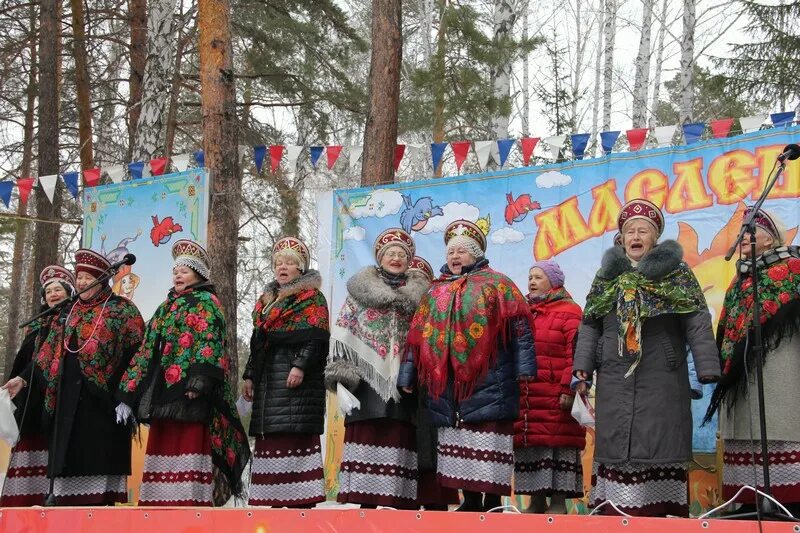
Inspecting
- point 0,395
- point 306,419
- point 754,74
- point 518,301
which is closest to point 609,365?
point 518,301

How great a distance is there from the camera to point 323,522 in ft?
14.4

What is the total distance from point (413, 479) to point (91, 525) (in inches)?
68.4

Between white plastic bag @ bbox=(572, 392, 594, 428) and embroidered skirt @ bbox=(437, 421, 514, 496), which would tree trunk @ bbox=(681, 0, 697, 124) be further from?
embroidered skirt @ bbox=(437, 421, 514, 496)

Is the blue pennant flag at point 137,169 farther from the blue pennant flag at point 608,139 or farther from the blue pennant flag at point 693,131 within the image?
the blue pennant flag at point 693,131

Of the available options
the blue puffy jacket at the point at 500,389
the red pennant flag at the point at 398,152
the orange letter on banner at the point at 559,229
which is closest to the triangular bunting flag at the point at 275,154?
the red pennant flag at the point at 398,152

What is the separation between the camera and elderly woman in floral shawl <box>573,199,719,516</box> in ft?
15.1

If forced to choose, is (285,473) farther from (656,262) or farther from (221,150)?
(221,150)

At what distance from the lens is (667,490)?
4.75 m

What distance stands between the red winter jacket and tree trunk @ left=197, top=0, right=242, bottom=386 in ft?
11.0

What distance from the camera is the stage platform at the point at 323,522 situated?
366cm

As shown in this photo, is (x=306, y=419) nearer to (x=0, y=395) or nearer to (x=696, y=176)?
(x=0, y=395)

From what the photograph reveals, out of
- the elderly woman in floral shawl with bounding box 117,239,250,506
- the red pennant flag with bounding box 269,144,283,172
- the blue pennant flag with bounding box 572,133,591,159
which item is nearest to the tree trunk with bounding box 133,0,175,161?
the red pennant flag with bounding box 269,144,283,172

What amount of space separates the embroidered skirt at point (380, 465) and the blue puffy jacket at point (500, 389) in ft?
1.30

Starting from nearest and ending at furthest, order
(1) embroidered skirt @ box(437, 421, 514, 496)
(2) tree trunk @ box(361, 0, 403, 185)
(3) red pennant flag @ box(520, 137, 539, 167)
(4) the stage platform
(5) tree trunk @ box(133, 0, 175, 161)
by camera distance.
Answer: (4) the stage platform
(1) embroidered skirt @ box(437, 421, 514, 496)
(3) red pennant flag @ box(520, 137, 539, 167)
(2) tree trunk @ box(361, 0, 403, 185)
(5) tree trunk @ box(133, 0, 175, 161)
